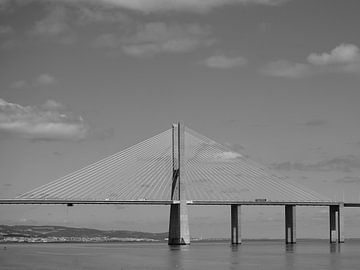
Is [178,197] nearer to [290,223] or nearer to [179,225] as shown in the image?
[179,225]

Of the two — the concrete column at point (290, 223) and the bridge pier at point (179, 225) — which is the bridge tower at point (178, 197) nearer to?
the bridge pier at point (179, 225)

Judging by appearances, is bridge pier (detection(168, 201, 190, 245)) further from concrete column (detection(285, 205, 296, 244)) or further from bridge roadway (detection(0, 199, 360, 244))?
concrete column (detection(285, 205, 296, 244))

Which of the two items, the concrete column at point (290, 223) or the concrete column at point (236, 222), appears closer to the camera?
the concrete column at point (236, 222)

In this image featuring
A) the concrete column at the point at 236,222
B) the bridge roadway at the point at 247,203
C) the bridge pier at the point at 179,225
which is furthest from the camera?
the concrete column at the point at 236,222

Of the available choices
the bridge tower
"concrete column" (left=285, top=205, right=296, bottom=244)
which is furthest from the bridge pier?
"concrete column" (left=285, top=205, right=296, bottom=244)

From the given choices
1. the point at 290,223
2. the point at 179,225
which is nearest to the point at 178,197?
the point at 179,225

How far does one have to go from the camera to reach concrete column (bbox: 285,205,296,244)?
385 ft

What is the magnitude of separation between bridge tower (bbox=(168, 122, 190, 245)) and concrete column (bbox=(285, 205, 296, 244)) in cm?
1998

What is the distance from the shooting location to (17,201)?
300ft

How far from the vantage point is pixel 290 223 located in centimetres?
11938

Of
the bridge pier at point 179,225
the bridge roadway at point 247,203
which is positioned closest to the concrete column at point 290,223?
the bridge roadway at point 247,203

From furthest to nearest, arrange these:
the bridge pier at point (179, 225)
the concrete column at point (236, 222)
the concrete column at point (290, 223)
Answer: the concrete column at point (290, 223), the concrete column at point (236, 222), the bridge pier at point (179, 225)

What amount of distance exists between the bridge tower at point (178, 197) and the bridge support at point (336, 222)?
2857cm

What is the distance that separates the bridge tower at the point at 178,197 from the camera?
100 m
